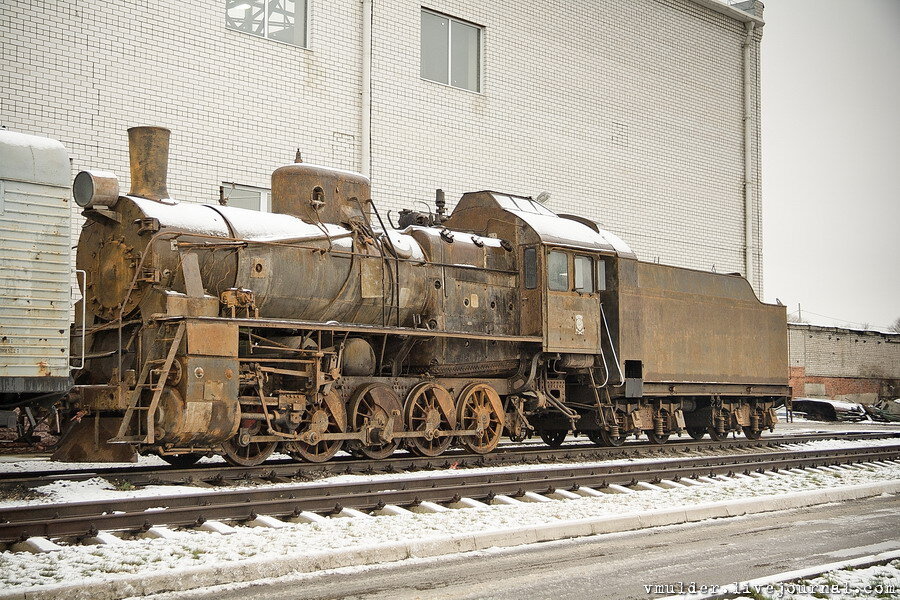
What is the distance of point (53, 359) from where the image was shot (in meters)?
8.19

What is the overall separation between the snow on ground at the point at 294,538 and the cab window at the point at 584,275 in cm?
479

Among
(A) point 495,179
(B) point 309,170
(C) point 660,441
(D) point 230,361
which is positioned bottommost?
(C) point 660,441

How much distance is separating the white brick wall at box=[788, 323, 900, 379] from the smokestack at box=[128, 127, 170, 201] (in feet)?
80.2

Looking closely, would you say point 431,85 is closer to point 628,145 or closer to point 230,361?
point 628,145

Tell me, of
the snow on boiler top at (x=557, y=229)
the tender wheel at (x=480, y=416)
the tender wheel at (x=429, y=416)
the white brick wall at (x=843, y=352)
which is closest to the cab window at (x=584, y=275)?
the snow on boiler top at (x=557, y=229)

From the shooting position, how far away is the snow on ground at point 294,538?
18.0 ft

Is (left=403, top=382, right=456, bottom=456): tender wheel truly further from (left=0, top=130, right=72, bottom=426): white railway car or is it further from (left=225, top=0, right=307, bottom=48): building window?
(left=225, top=0, right=307, bottom=48): building window

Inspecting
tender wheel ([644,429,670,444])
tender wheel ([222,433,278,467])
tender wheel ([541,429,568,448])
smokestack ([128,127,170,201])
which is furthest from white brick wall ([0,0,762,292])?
tender wheel ([644,429,670,444])

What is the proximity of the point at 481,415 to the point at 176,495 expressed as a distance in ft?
17.7

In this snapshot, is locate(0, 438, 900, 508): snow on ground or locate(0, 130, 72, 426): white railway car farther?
locate(0, 438, 900, 508): snow on ground

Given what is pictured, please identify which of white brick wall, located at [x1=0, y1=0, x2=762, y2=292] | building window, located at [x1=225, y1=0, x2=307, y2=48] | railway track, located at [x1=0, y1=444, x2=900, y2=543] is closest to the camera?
railway track, located at [x1=0, y1=444, x2=900, y2=543]

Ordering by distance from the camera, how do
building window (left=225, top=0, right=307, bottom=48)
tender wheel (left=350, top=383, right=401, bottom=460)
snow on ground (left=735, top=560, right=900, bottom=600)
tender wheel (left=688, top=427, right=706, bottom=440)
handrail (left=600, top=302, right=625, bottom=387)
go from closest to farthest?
snow on ground (left=735, top=560, right=900, bottom=600) → tender wheel (left=350, top=383, right=401, bottom=460) → handrail (left=600, top=302, right=625, bottom=387) → building window (left=225, top=0, right=307, bottom=48) → tender wheel (left=688, top=427, right=706, bottom=440)

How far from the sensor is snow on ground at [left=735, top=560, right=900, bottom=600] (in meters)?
5.32

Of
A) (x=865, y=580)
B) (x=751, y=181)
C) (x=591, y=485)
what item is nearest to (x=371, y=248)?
(x=591, y=485)
